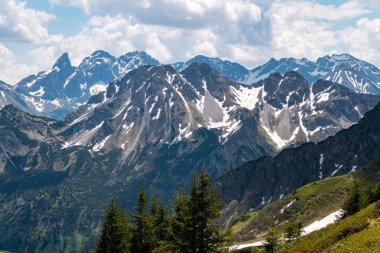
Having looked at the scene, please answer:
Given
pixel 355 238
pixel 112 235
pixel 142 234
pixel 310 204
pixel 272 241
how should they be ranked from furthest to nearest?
pixel 310 204
pixel 272 241
pixel 112 235
pixel 142 234
pixel 355 238

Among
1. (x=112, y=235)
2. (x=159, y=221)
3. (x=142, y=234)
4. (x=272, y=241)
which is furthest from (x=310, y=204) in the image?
(x=112, y=235)

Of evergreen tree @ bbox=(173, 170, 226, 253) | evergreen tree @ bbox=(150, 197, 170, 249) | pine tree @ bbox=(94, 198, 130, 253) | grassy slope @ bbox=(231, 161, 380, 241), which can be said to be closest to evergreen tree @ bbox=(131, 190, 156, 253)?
evergreen tree @ bbox=(150, 197, 170, 249)

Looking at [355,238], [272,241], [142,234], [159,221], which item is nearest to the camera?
[355,238]

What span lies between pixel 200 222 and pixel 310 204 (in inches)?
3873

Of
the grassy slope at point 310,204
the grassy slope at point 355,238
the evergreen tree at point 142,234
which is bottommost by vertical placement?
the grassy slope at point 355,238

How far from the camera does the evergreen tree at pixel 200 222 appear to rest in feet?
121

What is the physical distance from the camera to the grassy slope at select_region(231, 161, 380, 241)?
12261cm

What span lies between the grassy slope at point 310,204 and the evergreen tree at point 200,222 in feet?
286

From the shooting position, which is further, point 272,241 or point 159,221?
point 159,221

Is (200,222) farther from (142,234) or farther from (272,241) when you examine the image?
(272,241)

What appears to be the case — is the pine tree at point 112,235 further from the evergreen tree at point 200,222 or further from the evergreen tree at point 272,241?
the evergreen tree at point 200,222

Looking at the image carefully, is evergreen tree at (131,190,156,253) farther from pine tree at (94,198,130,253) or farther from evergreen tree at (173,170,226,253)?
A: evergreen tree at (173,170,226,253)

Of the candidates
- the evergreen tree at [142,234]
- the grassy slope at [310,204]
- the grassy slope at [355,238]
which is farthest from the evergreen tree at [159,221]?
the grassy slope at [310,204]

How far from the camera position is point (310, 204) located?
128 meters
